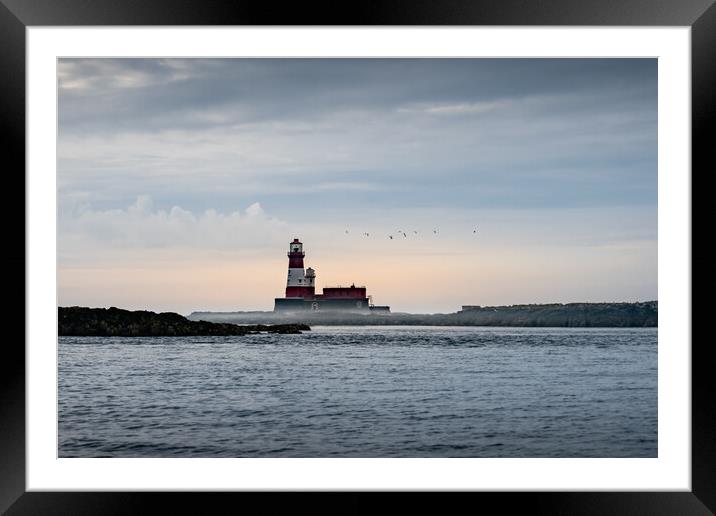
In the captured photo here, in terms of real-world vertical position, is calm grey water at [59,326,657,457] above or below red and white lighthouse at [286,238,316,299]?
below

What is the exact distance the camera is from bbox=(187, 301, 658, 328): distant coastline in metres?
23.7

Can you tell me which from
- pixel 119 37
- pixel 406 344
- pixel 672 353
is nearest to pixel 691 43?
pixel 672 353

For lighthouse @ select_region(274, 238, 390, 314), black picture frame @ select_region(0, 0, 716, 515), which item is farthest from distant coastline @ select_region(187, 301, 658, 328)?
black picture frame @ select_region(0, 0, 716, 515)

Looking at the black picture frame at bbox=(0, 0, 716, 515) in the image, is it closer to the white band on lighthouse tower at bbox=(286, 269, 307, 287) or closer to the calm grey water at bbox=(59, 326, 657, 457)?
A: the calm grey water at bbox=(59, 326, 657, 457)

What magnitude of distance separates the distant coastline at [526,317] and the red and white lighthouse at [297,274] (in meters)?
1.28

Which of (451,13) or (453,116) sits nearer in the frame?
(451,13)

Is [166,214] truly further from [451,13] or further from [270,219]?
[451,13]

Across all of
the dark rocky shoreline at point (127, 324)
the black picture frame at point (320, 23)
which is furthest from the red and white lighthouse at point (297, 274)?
the black picture frame at point (320, 23)

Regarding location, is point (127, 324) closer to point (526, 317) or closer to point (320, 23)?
point (526, 317)

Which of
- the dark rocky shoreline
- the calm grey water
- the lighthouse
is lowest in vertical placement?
the calm grey water

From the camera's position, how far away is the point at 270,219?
22672mm

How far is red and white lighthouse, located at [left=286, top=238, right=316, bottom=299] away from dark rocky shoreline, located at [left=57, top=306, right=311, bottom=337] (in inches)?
94.7

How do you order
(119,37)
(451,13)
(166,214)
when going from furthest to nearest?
(166,214) < (119,37) < (451,13)

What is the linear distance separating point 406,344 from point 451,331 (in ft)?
19.2
